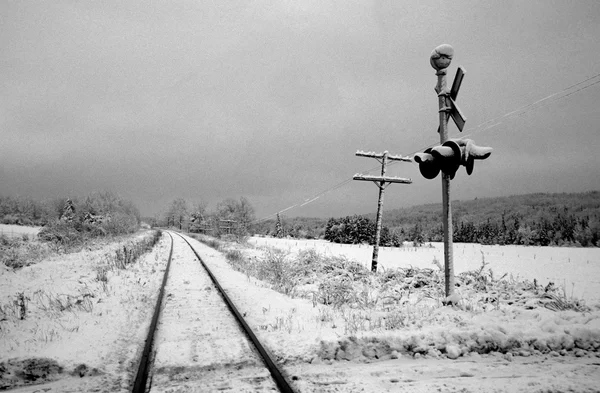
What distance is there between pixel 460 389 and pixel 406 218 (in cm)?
13271

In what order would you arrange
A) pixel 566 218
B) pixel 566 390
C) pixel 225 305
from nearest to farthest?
pixel 566 390 < pixel 225 305 < pixel 566 218

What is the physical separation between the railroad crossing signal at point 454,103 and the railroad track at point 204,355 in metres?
5.51

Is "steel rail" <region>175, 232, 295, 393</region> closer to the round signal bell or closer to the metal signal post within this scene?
the metal signal post

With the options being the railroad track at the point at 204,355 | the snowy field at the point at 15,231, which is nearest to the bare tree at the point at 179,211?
the snowy field at the point at 15,231

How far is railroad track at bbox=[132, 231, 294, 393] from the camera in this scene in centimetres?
346

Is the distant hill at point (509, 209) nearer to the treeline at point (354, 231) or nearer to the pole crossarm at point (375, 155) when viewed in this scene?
the treeline at point (354, 231)

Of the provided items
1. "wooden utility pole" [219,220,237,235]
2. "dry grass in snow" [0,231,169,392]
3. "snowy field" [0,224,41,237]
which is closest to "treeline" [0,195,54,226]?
"snowy field" [0,224,41,237]

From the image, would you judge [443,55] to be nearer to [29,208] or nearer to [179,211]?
[179,211]

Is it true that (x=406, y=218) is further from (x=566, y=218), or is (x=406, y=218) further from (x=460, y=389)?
(x=460, y=389)

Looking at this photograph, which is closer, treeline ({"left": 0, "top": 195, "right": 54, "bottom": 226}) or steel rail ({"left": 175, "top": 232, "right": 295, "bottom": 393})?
steel rail ({"left": 175, "top": 232, "right": 295, "bottom": 393})

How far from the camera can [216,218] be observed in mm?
66250

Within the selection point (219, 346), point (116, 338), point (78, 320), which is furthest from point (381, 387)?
point (78, 320)

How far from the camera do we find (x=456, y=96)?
591 cm

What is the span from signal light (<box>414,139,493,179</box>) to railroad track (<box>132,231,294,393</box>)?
157 inches
